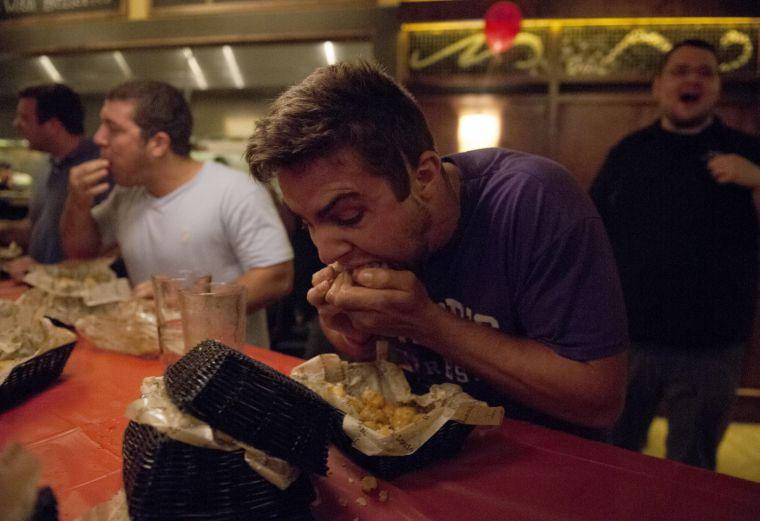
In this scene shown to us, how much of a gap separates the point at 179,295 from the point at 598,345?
3.22 feet

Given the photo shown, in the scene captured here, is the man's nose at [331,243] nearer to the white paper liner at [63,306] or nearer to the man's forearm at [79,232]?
the white paper liner at [63,306]

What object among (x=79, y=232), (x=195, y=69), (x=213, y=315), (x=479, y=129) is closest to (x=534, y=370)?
(x=213, y=315)

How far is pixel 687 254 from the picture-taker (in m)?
2.32

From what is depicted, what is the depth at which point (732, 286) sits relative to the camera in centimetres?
228

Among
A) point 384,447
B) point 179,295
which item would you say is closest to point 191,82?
point 179,295

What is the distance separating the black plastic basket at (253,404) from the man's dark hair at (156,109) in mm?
1853

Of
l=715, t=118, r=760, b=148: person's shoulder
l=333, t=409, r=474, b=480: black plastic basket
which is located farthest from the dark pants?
l=333, t=409, r=474, b=480: black plastic basket

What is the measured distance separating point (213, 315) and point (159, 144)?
133 centimetres

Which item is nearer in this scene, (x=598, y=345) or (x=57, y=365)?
(x=598, y=345)

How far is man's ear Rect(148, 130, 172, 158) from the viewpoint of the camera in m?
2.35

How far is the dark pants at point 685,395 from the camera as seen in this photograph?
229cm

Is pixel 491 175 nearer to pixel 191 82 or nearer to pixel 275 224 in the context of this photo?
pixel 275 224

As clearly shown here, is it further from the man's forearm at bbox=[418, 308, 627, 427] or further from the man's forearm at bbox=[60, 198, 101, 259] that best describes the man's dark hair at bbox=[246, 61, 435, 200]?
the man's forearm at bbox=[60, 198, 101, 259]

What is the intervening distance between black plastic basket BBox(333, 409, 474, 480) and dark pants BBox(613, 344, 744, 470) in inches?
70.0
